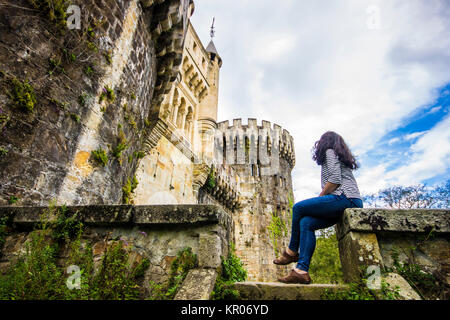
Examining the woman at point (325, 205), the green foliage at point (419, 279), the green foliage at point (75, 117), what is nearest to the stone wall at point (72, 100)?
the green foliage at point (75, 117)

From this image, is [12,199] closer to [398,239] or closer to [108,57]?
[108,57]

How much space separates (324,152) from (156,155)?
6693mm

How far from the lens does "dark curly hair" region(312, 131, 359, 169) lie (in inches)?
106

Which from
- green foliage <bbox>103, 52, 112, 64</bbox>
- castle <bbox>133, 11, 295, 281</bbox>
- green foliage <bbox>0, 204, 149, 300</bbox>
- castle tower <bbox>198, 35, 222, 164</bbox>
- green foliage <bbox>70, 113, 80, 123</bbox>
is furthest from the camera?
castle tower <bbox>198, 35, 222, 164</bbox>

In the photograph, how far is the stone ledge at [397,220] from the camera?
2189 millimetres

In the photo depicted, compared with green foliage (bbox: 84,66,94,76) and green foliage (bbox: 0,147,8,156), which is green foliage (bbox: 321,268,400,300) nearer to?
green foliage (bbox: 0,147,8,156)

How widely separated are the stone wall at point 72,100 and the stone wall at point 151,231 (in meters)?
0.52

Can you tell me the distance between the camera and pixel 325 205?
8.06ft

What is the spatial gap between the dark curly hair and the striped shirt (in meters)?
0.04

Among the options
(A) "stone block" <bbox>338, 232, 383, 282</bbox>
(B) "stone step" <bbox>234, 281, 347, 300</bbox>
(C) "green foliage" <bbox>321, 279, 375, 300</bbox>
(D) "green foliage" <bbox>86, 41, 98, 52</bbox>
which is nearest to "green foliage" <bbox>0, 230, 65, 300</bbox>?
(B) "stone step" <bbox>234, 281, 347, 300</bbox>
